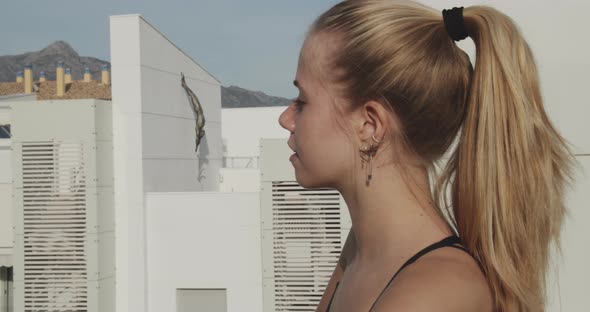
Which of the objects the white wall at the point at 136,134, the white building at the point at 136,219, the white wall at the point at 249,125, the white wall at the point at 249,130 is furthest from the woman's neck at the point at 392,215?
the white wall at the point at 249,125

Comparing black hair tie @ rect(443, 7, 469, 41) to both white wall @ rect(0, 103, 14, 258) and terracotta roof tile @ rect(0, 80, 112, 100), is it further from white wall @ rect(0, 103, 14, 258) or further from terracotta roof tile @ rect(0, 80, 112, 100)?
terracotta roof tile @ rect(0, 80, 112, 100)

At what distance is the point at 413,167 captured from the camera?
1136 millimetres

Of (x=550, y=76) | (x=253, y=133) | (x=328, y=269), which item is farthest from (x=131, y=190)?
(x=550, y=76)

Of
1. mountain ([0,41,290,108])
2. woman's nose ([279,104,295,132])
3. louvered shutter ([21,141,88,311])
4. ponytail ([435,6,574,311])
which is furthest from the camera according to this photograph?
mountain ([0,41,290,108])

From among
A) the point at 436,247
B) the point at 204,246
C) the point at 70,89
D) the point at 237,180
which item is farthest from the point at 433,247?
the point at 70,89

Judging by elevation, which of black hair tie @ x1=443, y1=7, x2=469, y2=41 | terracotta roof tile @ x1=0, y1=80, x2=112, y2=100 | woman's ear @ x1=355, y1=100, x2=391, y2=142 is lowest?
woman's ear @ x1=355, y1=100, x2=391, y2=142

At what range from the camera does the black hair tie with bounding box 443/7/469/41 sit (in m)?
1.11

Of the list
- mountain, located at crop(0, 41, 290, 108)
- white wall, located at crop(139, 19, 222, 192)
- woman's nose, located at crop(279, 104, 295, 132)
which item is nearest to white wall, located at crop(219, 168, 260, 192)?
white wall, located at crop(139, 19, 222, 192)

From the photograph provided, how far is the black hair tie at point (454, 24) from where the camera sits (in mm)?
1109

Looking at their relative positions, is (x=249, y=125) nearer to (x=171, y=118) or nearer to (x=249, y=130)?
(x=249, y=130)

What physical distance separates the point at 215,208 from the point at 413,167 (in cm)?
1355

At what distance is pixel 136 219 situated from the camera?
15.1 m

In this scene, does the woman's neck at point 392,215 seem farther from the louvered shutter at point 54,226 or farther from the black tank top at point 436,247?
the louvered shutter at point 54,226

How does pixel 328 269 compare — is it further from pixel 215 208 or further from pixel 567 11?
pixel 567 11
